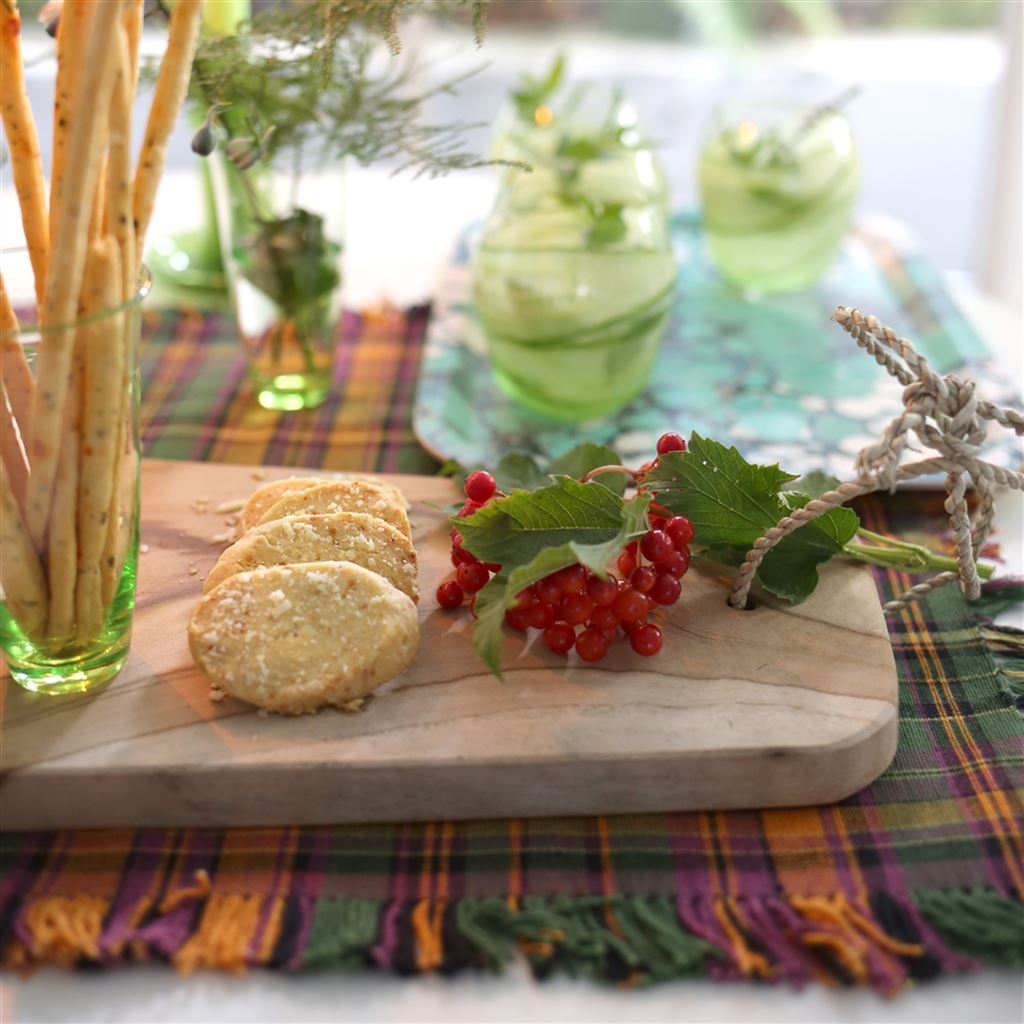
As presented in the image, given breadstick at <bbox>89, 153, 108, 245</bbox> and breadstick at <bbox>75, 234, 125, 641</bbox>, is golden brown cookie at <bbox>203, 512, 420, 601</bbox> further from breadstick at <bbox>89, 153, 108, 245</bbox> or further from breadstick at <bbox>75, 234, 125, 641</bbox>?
breadstick at <bbox>89, 153, 108, 245</bbox>

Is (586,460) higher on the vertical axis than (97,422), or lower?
lower

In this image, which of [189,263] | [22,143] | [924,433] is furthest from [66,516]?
[189,263]

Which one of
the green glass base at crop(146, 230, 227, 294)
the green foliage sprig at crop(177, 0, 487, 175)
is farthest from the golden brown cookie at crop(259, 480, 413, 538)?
the green glass base at crop(146, 230, 227, 294)

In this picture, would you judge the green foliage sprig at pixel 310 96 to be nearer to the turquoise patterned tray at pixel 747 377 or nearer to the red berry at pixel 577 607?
the turquoise patterned tray at pixel 747 377

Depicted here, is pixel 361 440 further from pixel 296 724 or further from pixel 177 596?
pixel 296 724

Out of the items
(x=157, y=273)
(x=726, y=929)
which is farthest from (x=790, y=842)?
(x=157, y=273)

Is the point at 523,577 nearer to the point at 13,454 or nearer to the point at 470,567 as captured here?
the point at 470,567
